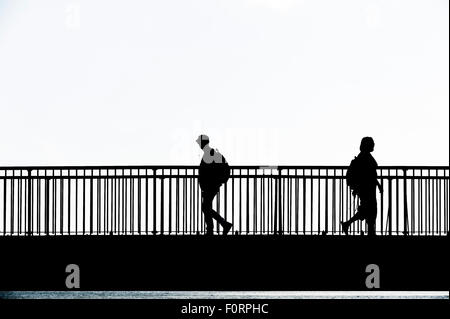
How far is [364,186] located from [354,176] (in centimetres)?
34

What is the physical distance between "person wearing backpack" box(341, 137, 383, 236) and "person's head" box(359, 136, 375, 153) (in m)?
0.14

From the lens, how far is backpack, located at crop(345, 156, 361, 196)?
21.6 metres

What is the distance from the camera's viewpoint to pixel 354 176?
71.2 feet

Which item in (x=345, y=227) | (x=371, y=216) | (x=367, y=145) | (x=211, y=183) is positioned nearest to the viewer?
(x=211, y=183)

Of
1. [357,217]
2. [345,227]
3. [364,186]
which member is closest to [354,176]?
[364,186]
